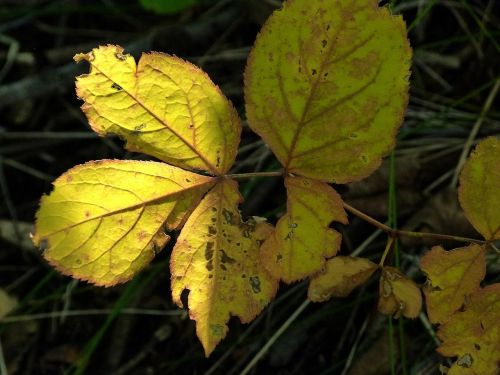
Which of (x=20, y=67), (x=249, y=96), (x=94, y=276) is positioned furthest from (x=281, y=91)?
(x=20, y=67)

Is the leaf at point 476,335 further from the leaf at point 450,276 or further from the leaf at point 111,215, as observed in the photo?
the leaf at point 111,215

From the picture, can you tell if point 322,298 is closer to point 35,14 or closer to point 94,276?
point 94,276

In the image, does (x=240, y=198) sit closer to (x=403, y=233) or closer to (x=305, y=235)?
(x=305, y=235)

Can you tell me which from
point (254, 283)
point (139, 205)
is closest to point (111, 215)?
point (139, 205)

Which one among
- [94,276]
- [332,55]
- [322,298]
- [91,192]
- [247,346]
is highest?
[332,55]

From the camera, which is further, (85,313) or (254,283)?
(85,313)

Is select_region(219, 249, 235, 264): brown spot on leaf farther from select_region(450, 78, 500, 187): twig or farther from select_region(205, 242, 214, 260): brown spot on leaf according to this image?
select_region(450, 78, 500, 187): twig

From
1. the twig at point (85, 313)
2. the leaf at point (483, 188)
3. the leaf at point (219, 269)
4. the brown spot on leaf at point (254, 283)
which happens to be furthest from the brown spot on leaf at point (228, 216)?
the twig at point (85, 313)
